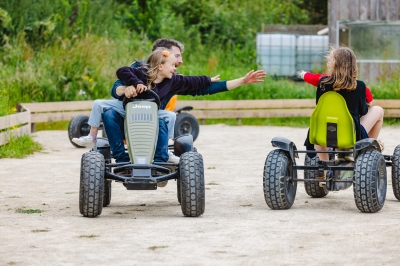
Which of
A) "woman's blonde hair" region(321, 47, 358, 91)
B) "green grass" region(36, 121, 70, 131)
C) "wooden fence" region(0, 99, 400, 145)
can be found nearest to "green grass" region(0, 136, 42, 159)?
"green grass" region(36, 121, 70, 131)

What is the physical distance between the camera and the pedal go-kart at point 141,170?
6.67m

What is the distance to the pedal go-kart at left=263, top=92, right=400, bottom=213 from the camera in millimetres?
6926

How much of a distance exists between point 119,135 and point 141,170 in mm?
533

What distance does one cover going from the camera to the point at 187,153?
22.5ft

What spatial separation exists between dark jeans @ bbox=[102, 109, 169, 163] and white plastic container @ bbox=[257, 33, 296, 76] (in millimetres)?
18322

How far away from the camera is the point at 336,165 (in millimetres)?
7566

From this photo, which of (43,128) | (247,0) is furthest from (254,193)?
(247,0)

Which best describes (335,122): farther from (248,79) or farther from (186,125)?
(186,125)

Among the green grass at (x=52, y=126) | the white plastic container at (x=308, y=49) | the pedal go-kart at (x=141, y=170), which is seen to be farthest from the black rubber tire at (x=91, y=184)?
the white plastic container at (x=308, y=49)

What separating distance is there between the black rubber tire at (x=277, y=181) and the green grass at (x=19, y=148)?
5630mm

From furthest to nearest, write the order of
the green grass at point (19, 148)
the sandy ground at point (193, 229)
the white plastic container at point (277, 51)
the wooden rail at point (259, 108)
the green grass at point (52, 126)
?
the white plastic container at point (277, 51), the wooden rail at point (259, 108), the green grass at point (52, 126), the green grass at point (19, 148), the sandy ground at point (193, 229)

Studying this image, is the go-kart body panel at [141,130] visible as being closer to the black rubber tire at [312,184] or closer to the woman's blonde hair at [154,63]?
the woman's blonde hair at [154,63]

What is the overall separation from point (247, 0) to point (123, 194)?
24.2m

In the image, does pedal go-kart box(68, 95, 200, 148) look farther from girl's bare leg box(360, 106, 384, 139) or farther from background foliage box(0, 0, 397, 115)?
girl's bare leg box(360, 106, 384, 139)
